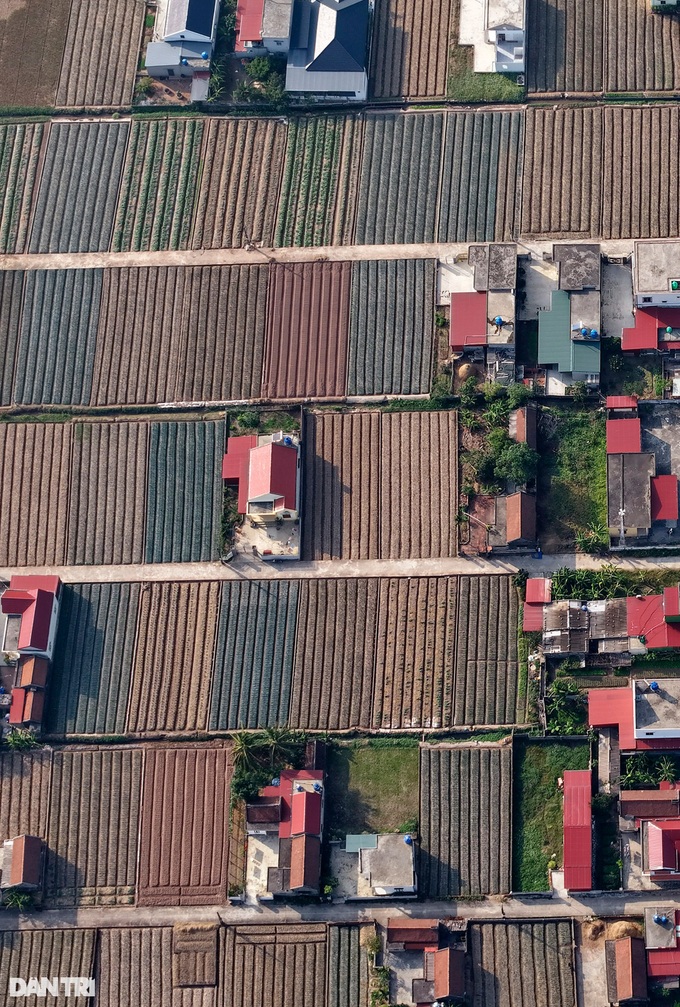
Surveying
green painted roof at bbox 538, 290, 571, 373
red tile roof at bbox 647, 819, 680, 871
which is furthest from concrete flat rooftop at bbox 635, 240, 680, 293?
red tile roof at bbox 647, 819, 680, 871

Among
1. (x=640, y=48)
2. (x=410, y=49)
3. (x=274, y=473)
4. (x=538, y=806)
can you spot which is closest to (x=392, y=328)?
(x=274, y=473)

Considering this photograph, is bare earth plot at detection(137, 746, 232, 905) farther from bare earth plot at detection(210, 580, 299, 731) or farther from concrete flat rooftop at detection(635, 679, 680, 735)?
concrete flat rooftop at detection(635, 679, 680, 735)

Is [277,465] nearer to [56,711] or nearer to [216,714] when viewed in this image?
[216,714]

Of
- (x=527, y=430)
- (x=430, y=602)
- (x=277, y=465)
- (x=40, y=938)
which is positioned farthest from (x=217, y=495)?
(x=40, y=938)

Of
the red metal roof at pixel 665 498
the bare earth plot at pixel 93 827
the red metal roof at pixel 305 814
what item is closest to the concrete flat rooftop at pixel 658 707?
the red metal roof at pixel 665 498

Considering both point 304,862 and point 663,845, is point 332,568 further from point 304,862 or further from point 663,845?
point 663,845
